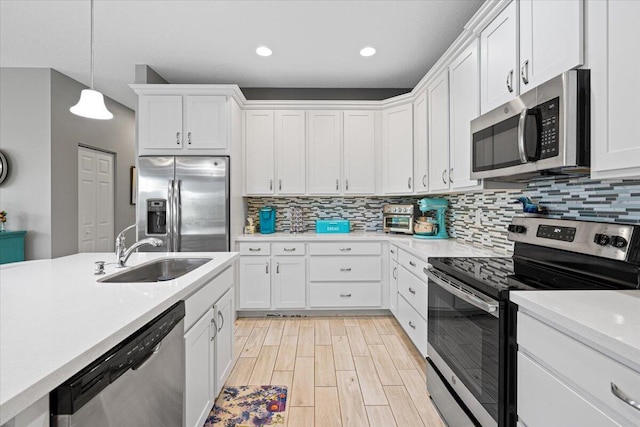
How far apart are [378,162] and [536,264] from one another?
97.3 inches

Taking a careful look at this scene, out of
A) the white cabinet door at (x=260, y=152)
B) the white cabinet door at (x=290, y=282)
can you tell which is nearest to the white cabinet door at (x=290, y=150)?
the white cabinet door at (x=260, y=152)

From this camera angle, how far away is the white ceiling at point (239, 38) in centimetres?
251

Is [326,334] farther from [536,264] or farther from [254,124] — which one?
[254,124]

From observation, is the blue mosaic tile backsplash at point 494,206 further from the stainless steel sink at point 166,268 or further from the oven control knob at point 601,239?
the stainless steel sink at point 166,268

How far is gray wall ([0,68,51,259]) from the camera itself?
3779 millimetres

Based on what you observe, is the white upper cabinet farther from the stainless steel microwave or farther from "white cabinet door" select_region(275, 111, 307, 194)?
the stainless steel microwave

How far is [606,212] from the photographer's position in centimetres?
153

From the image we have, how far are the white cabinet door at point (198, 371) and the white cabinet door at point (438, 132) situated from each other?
6.87 ft

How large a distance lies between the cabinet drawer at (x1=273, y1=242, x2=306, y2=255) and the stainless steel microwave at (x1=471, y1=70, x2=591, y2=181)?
2.10 meters

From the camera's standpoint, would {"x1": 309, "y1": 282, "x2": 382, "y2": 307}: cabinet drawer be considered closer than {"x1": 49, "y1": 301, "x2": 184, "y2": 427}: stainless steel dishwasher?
No

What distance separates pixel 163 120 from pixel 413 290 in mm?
2991

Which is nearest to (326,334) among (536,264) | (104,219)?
(536,264)

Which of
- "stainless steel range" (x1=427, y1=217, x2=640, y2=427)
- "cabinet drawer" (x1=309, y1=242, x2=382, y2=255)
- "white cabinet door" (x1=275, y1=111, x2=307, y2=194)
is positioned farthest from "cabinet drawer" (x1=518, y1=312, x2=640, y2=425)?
"white cabinet door" (x1=275, y1=111, x2=307, y2=194)

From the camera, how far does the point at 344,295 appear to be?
3.55 meters
